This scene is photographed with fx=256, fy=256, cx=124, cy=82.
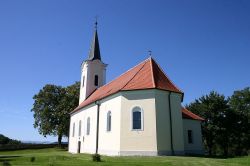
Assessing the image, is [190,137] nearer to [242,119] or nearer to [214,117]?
[214,117]

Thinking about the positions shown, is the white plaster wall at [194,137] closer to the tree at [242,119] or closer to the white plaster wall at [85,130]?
the white plaster wall at [85,130]

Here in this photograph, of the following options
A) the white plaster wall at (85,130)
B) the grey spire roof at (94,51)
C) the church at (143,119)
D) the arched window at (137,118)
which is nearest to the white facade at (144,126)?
the church at (143,119)

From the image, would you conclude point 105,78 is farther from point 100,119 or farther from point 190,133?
point 190,133

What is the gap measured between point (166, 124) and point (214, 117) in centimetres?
A: 1949

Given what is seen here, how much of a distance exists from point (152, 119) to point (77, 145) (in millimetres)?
15208

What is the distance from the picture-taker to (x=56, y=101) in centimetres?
4812

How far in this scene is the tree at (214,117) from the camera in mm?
37500

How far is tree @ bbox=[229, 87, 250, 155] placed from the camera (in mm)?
39438

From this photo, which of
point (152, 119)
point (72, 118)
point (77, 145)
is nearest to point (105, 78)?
point (72, 118)

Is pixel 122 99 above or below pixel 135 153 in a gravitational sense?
above

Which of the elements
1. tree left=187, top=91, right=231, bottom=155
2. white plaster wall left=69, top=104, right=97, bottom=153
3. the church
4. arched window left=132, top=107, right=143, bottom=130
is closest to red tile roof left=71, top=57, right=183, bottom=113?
the church

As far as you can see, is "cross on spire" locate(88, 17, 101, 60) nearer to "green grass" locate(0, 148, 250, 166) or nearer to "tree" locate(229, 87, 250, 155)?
"green grass" locate(0, 148, 250, 166)

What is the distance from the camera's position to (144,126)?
21.2 m

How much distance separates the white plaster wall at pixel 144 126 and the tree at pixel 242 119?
2296 cm
